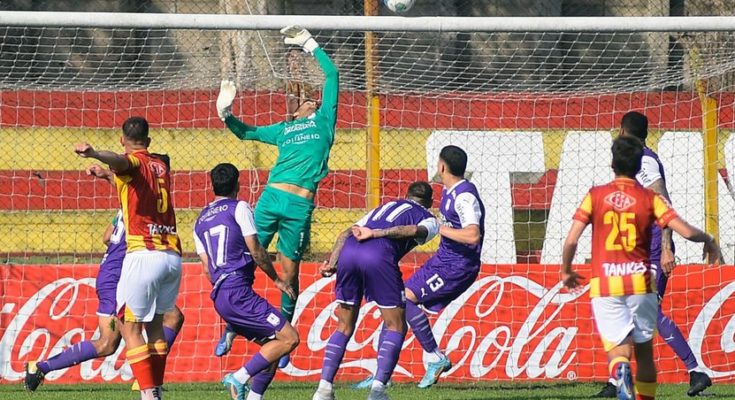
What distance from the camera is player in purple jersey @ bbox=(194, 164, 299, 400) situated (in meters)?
8.92

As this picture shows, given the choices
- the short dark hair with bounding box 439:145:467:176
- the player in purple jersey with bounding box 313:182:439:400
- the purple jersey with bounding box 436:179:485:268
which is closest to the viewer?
the player in purple jersey with bounding box 313:182:439:400

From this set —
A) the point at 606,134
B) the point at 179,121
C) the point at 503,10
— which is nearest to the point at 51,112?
the point at 179,121

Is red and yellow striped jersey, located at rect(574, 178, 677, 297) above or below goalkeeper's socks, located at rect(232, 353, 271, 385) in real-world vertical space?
above

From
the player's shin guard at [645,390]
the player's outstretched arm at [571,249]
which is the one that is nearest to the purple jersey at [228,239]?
the player's outstretched arm at [571,249]

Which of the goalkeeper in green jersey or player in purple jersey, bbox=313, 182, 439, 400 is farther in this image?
the goalkeeper in green jersey

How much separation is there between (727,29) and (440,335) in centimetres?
400

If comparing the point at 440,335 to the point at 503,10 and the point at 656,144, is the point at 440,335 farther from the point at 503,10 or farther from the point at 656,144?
the point at 503,10

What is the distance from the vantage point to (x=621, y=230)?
300 inches

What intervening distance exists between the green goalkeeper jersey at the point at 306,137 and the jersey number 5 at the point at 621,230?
3.55 metres

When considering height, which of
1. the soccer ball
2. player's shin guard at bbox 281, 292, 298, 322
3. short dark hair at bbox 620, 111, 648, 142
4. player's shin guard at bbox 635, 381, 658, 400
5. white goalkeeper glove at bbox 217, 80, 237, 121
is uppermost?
the soccer ball

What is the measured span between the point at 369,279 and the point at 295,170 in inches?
65.2

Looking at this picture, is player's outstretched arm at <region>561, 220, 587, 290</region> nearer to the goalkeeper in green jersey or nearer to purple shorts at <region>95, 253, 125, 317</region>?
the goalkeeper in green jersey

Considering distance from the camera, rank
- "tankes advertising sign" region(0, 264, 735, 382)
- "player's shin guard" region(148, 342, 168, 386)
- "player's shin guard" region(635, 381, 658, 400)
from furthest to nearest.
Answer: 1. "tankes advertising sign" region(0, 264, 735, 382)
2. "player's shin guard" region(148, 342, 168, 386)
3. "player's shin guard" region(635, 381, 658, 400)

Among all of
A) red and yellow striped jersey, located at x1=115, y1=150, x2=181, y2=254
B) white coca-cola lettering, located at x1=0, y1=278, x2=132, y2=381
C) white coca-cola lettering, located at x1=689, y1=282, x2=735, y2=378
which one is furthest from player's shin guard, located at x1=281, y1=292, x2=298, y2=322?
white coca-cola lettering, located at x1=689, y1=282, x2=735, y2=378
